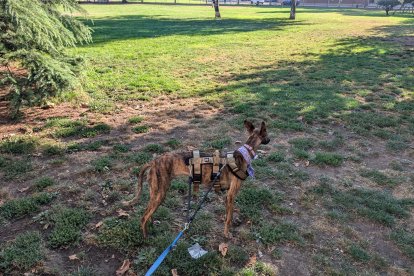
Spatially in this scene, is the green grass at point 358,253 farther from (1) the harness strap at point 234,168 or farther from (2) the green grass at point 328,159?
(2) the green grass at point 328,159

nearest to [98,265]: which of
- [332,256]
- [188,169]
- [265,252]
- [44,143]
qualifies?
[188,169]

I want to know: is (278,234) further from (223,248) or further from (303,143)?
(303,143)

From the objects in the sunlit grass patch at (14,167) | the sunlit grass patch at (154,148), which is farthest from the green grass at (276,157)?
the sunlit grass patch at (14,167)

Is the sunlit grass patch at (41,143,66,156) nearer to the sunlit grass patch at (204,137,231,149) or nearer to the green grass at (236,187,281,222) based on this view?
the sunlit grass patch at (204,137,231,149)

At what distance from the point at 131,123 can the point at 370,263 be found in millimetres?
5584

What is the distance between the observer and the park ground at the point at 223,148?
400cm

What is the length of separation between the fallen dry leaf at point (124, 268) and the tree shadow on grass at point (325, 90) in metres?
5.00

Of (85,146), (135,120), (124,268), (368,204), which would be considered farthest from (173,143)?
(368,204)

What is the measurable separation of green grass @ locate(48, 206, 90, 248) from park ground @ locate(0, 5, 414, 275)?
17 mm

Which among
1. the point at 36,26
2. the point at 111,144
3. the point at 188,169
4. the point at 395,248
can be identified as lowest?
the point at 395,248

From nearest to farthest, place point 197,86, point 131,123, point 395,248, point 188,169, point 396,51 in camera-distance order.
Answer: point 188,169 < point 395,248 < point 131,123 < point 197,86 < point 396,51

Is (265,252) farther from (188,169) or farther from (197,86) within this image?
(197,86)

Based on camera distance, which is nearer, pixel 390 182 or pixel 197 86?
pixel 390 182

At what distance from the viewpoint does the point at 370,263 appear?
3.99m
